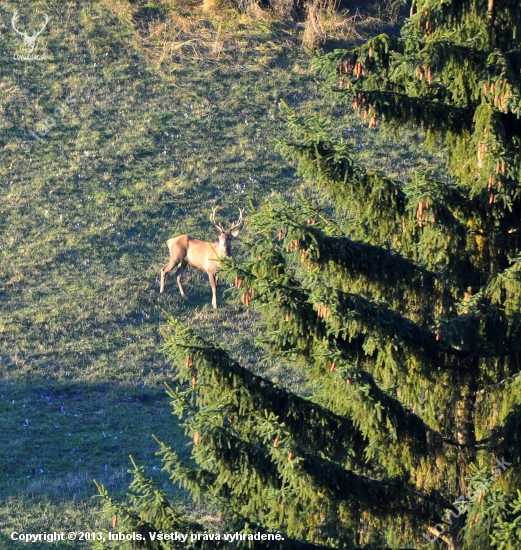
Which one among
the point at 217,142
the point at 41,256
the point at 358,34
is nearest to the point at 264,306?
the point at 41,256

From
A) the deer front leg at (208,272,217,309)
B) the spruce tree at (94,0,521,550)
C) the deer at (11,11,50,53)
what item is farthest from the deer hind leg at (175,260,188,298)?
the spruce tree at (94,0,521,550)

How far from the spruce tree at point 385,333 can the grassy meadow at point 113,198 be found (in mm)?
3138

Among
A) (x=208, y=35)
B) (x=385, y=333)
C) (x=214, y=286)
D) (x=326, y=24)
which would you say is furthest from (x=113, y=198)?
(x=385, y=333)

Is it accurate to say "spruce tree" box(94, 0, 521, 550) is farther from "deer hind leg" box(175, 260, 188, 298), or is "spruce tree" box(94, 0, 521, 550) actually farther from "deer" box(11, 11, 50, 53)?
"deer" box(11, 11, 50, 53)

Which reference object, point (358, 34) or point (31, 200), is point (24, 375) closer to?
point (31, 200)

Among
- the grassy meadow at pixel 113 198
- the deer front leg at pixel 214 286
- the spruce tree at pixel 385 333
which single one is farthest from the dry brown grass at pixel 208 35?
the spruce tree at pixel 385 333

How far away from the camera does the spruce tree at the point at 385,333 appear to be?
220 inches

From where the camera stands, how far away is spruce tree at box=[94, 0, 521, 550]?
18.3 ft

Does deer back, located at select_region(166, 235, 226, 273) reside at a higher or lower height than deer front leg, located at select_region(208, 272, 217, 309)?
higher

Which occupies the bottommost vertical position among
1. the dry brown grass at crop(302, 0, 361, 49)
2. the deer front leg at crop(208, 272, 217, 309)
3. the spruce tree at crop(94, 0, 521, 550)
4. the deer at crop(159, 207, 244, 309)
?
the deer front leg at crop(208, 272, 217, 309)

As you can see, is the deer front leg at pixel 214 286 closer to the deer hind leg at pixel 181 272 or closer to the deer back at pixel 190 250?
the deer back at pixel 190 250

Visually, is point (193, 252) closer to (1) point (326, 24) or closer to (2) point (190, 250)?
(2) point (190, 250)

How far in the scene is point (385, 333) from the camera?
561cm

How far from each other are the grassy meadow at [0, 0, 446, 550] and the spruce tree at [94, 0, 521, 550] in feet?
10.3
